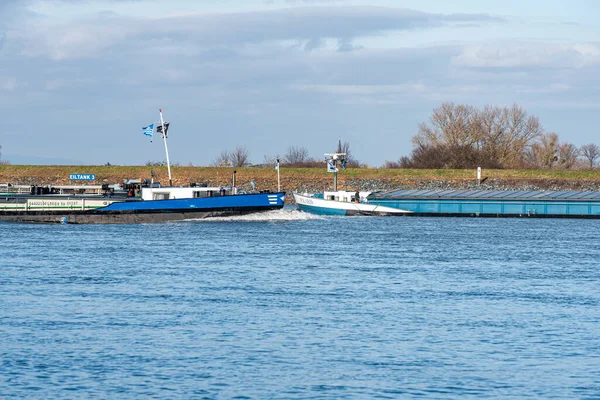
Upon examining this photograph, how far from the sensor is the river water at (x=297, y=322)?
66.7 ft

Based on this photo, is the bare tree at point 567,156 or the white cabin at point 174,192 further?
the bare tree at point 567,156

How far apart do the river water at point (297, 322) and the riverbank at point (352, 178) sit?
70434 millimetres

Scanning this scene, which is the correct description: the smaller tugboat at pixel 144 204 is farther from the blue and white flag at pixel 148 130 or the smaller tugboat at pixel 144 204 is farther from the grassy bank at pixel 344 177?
the grassy bank at pixel 344 177

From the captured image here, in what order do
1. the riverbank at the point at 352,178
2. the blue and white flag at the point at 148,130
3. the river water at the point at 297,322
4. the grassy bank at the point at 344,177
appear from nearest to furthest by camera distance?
the river water at the point at 297,322 → the blue and white flag at the point at 148,130 → the riverbank at the point at 352,178 → the grassy bank at the point at 344,177

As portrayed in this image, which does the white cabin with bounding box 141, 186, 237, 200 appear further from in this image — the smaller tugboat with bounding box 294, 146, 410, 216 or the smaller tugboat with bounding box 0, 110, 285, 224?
the smaller tugboat with bounding box 294, 146, 410, 216

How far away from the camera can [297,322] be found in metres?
27.2

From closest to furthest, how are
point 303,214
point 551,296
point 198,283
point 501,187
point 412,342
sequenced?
point 412,342 < point 551,296 < point 198,283 < point 303,214 < point 501,187

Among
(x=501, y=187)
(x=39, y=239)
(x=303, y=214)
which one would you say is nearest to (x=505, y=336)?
(x=39, y=239)

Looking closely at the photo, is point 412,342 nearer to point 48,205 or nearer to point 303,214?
point 48,205

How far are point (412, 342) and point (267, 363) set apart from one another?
4.41m

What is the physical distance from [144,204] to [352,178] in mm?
58119

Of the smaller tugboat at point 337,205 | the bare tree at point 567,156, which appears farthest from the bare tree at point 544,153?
the smaller tugboat at point 337,205

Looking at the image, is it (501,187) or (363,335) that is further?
(501,187)

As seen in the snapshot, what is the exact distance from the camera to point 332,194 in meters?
96.8
